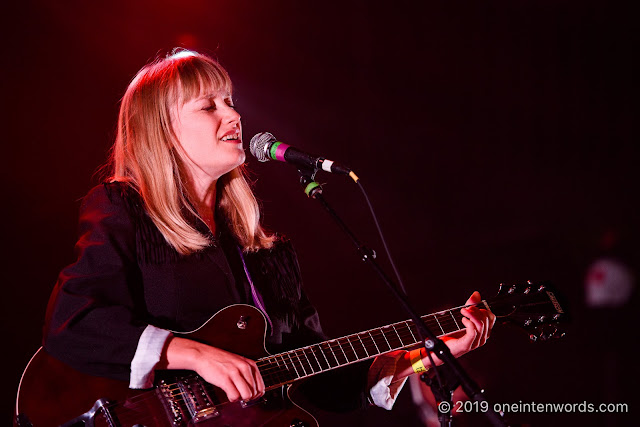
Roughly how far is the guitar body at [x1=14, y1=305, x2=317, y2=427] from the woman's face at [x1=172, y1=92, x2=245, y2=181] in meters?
0.83

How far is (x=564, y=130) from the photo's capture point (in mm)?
5141

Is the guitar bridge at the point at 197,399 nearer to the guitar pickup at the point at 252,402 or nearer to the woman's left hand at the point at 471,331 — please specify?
the guitar pickup at the point at 252,402

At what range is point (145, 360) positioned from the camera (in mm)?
1790

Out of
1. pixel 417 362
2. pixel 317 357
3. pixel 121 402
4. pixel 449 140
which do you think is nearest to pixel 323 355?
pixel 317 357

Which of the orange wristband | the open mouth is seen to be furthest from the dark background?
the orange wristband

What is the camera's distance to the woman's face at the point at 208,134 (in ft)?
8.15

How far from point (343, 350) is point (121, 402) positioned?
91 centimetres

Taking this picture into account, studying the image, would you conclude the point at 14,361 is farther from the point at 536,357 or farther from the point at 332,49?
the point at 536,357

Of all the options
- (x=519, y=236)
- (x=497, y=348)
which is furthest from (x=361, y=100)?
(x=497, y=348)

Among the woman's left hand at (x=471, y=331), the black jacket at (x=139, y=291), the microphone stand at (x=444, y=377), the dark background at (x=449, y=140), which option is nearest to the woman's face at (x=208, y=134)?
the black jacket at (x=139, y=291)

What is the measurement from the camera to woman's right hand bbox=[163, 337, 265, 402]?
1.84m

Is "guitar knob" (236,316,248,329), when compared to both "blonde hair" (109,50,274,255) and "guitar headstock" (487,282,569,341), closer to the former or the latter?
"blonde hair" (109,50,274,255)

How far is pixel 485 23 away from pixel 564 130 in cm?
124

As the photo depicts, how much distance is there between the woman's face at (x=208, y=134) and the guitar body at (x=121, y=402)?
32.5 inches
